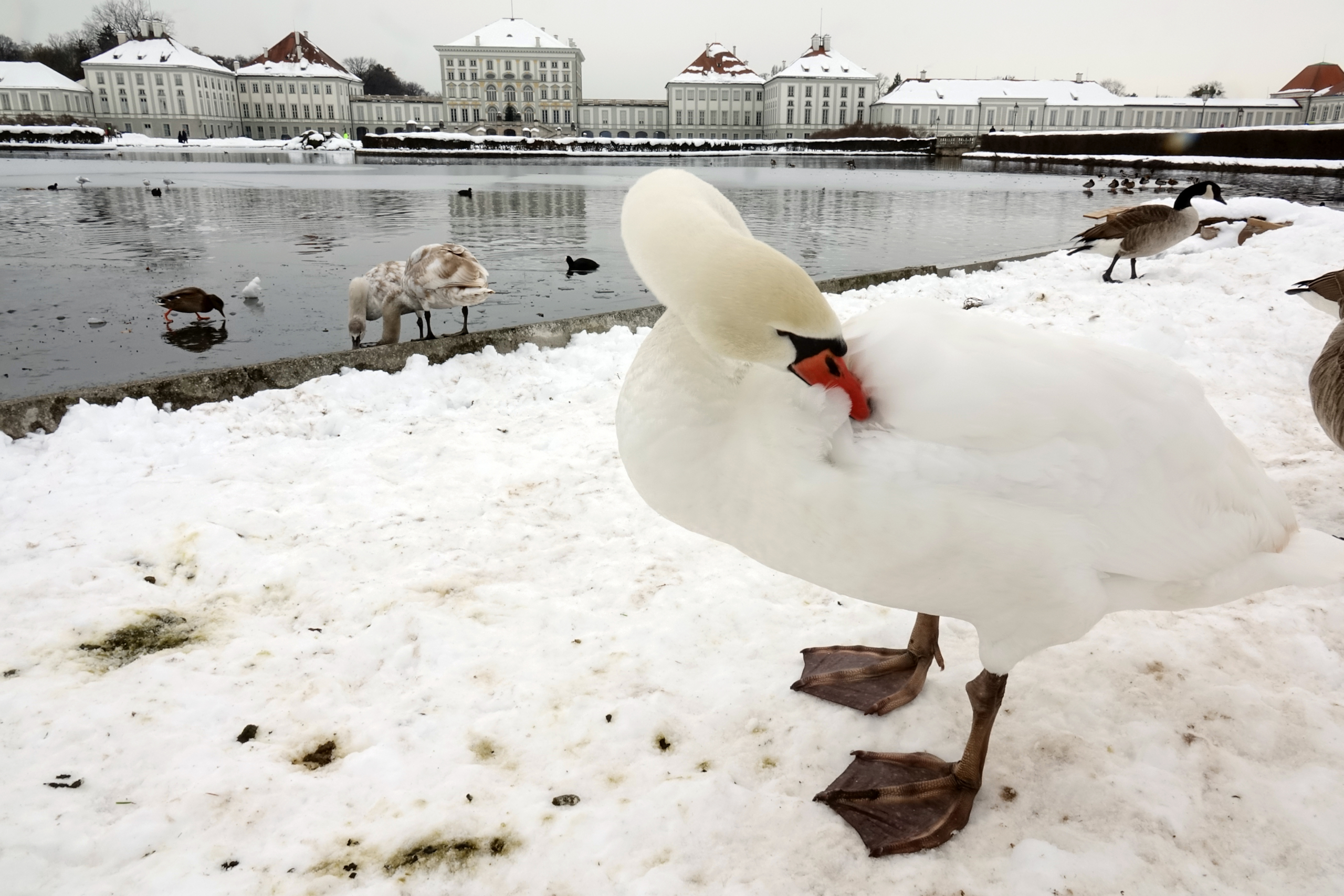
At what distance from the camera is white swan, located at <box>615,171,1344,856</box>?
1719 mm

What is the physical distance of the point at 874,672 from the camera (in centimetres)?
266

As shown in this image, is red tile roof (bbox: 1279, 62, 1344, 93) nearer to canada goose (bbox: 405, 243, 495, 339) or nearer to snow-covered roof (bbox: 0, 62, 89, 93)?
canada goose (bbox: 405, 243, 495, 339)

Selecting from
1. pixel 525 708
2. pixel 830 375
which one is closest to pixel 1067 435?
pixel 830 375

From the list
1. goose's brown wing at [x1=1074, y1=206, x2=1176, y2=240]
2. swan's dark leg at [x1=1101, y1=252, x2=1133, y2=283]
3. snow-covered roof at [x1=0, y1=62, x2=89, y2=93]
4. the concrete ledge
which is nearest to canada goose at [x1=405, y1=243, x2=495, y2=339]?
the concrete ledge

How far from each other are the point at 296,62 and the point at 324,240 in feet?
364

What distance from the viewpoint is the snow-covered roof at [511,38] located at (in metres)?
101

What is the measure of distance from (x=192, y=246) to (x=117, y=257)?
139cm

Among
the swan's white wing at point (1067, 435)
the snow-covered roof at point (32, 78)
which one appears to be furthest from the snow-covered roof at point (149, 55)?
the swan's white wing at point (1067, 435)

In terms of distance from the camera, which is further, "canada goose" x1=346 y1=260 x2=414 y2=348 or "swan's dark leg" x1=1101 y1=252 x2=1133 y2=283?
"swan's dark leg" x1=1101 y1=252 x2=1133 y2=283

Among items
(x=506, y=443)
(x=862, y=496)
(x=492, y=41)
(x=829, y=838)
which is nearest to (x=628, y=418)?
(x=862, y=496)

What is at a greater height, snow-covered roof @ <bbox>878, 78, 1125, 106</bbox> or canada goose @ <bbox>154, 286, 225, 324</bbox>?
snow-covered roof @ <bbox>878, 78, 1125, 106</bbox>

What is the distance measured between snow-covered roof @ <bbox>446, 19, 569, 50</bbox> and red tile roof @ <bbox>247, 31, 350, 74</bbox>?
63.1 feet

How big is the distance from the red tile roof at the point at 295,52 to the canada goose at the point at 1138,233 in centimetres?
11793

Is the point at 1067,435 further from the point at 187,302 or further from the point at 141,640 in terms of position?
the point at 187,302
